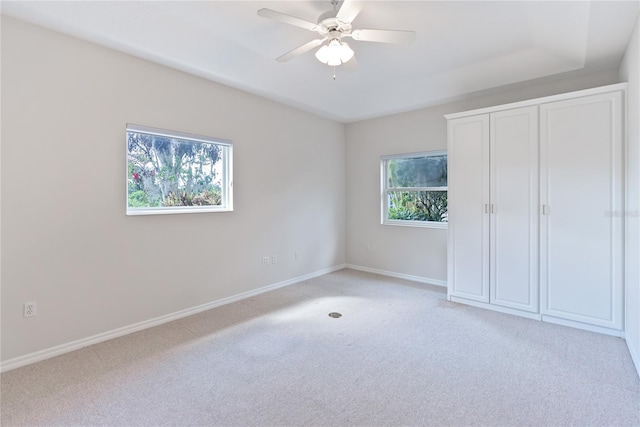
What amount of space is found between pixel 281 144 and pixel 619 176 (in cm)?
360

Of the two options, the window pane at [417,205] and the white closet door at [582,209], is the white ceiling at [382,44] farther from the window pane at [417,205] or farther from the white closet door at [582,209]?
the window pane at [417,205]

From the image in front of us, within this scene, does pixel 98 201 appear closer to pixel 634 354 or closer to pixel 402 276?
pixel 402 276

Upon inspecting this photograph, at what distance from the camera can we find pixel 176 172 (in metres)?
3.35

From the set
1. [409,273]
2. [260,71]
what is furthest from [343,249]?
[260,71]

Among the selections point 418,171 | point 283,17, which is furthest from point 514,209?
point 283,17

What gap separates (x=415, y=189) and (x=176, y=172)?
331cm

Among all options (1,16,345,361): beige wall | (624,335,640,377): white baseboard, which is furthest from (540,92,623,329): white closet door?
(1,16,345,361): beige wall

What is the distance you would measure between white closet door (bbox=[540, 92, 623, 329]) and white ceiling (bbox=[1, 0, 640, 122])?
0.59 m

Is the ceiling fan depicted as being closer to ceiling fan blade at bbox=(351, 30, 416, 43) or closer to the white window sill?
ceiling fan blade at bbox=(351, 30, 416, 43)

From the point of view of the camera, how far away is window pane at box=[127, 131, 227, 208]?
302 centimetres

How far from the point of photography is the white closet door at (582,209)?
274 centimetres

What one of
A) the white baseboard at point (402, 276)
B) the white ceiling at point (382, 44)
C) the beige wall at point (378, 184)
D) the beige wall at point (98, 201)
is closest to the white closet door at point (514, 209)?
the white ceiling at point (382, 44)

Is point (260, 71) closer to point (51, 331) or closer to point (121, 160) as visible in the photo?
point (121, 160)

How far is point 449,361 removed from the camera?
2371 mm
